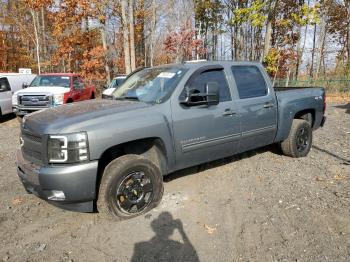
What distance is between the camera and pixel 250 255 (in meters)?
3.42

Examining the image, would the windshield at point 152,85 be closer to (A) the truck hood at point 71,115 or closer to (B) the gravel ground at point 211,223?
(A) the truck hood at point 71,115

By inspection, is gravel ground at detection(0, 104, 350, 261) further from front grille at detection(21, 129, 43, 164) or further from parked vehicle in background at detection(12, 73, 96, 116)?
parked vehicle in background at detection(12, 73, 96, 116)

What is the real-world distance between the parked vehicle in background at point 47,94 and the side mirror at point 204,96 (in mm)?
8304

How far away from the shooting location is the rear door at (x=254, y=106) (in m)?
5.39

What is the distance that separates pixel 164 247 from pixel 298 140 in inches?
159

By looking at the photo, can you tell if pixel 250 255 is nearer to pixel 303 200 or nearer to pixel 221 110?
pixel 303 200

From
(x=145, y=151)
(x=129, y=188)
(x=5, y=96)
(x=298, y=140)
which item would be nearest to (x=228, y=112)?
(x=145, y=151)

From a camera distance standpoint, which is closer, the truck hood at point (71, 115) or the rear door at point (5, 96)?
the truck hood at point (71, 115)

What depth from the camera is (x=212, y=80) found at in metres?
5.09

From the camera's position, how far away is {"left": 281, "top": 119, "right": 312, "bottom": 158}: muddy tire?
6.45 m

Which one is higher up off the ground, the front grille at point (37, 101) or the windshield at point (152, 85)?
the windshield at point (152, 85)

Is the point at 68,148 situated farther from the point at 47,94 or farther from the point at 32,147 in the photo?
the point at 47,94

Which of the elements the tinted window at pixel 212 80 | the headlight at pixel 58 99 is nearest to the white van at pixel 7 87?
the headlight at pixel 58 99

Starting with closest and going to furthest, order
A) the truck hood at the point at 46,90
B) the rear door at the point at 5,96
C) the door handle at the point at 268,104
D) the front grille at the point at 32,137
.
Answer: the front grille at the point at 32,137, the door handle at the point at 268,104, the truck hood at the point at 46,90, the rear door at the point at 5,96
